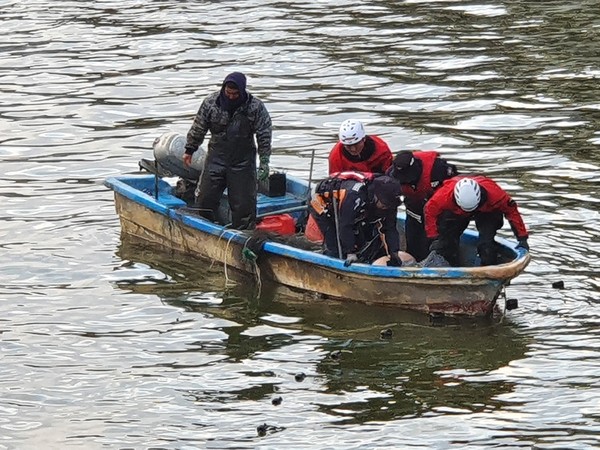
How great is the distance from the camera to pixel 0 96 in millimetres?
24375

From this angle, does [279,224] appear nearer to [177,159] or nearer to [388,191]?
[177,159]

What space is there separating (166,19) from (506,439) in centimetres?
1963

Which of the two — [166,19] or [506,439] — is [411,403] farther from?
[166,19]

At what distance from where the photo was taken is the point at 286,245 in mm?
14984

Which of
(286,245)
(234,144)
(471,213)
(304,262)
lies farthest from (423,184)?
(234,144)

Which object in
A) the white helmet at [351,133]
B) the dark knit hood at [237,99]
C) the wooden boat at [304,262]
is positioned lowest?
the wooden boat at [304,262]

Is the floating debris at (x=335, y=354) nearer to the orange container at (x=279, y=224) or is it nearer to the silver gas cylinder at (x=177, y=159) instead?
the orange container at (x=279, y=224)

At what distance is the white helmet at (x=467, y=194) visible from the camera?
13.8 m

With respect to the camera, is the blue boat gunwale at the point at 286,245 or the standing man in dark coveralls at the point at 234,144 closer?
the blue boat gunwale at the point at 286,245

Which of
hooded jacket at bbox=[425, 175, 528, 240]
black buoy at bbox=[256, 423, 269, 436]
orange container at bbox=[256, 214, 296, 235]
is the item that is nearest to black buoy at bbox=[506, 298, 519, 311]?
hooded jacket at bbox=[425, 175, 528, 240]

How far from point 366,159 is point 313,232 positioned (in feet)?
3.28


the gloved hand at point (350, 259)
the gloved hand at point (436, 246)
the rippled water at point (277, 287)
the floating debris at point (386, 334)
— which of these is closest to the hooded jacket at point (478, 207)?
the gloved hand at point (436, 246)

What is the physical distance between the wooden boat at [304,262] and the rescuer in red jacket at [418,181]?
441 millimetres

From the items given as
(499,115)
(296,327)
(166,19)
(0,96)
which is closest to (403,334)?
(296,327)
